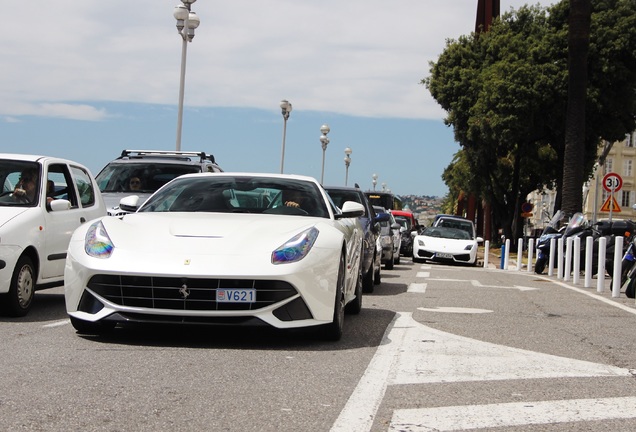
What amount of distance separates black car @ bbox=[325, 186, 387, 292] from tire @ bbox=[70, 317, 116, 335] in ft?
13.2

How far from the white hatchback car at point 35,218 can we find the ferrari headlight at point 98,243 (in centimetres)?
165

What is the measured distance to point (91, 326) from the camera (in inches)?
299

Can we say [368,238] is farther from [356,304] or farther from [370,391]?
[370,391]

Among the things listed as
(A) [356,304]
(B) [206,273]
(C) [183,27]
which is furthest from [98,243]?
(C) [183,27]

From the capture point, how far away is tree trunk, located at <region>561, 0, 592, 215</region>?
28.0m

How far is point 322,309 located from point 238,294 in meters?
0.70

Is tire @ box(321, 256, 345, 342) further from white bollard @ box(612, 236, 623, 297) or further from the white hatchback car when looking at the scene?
white bollard @ box(612, 236, 623, 297)

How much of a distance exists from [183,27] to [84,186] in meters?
15.9

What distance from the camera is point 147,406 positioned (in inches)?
199

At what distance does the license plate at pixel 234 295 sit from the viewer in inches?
283

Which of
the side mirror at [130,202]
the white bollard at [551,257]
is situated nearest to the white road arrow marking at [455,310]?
the side mirror at [130,202]

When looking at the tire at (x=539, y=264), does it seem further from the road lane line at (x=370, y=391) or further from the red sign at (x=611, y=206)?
the road lane line at (x=370, y=391)

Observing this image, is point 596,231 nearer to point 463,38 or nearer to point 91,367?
point 91,367

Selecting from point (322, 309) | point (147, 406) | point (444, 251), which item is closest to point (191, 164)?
point (322, 309)
